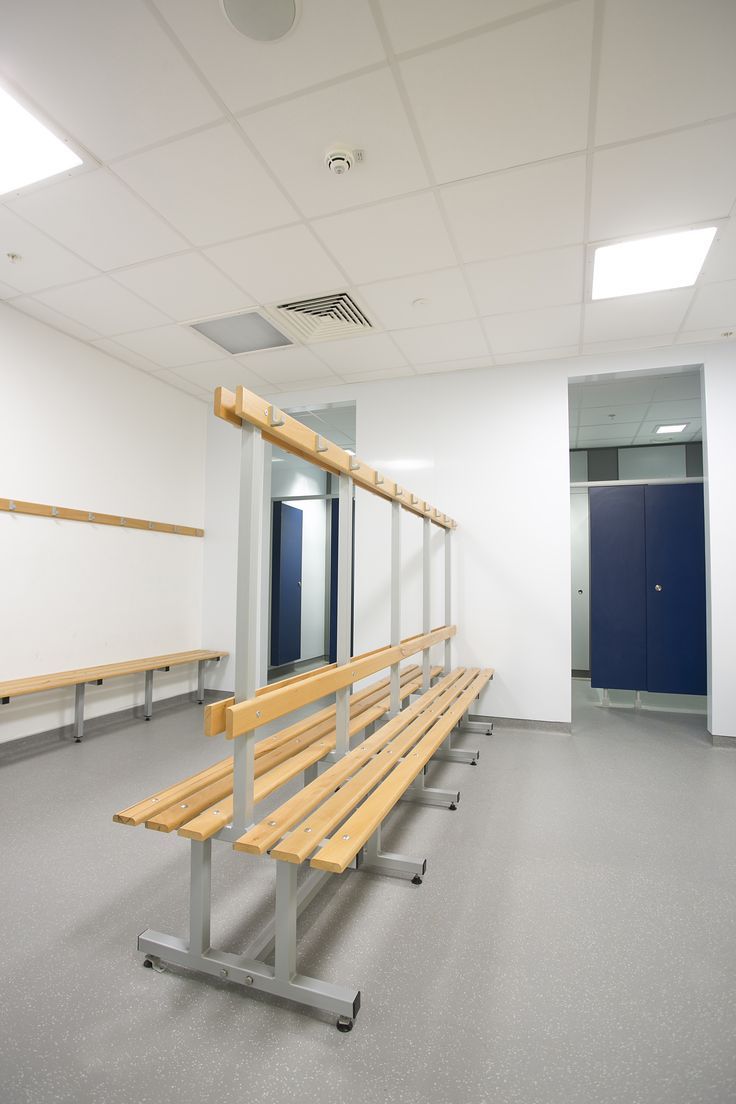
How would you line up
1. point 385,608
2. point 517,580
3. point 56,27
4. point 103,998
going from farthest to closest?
point 385,608 → point 517,580 → point 56,27 → point 103,998

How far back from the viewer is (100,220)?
2.74 m

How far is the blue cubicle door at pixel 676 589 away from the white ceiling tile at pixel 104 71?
440 centimetres

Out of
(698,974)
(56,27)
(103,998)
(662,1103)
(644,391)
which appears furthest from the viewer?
(644,391)

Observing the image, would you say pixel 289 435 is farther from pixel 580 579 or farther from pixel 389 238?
pixel 580 579

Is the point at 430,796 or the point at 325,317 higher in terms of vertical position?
the point at 325,317

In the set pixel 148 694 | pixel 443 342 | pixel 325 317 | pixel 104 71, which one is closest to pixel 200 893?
pixel 104 71

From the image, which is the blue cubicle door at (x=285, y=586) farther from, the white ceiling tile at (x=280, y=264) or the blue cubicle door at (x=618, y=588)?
the blue cubicle door at (x=618, y=588)

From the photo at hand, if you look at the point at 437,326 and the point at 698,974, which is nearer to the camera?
the point at 698,974

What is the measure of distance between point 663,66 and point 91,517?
4218 mm

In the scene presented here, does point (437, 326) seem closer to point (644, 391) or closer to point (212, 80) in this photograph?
point (212, 80)

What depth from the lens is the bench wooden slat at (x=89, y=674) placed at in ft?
11.1

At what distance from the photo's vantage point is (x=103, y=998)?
4.80ft

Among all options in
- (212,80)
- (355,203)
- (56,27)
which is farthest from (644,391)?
(56,27)

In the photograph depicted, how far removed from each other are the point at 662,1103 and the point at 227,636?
15.2 feet
